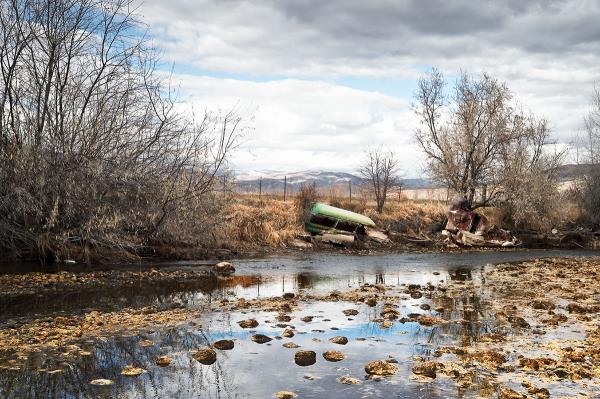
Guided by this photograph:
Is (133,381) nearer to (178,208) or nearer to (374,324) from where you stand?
(374,324)

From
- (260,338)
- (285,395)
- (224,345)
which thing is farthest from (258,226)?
(285,395)

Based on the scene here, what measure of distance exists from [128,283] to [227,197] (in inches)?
382

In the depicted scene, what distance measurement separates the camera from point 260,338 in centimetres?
951

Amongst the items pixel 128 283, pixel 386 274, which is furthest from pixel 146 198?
pixel 386 274

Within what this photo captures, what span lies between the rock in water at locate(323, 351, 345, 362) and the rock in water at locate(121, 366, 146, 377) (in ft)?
8.52

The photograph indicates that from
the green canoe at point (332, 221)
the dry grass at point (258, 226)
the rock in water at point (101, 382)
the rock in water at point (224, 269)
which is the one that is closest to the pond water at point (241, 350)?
the rock in water at point (101, 382)

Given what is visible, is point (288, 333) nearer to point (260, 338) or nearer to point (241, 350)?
point (260, 338)

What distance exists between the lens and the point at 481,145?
33.9 m

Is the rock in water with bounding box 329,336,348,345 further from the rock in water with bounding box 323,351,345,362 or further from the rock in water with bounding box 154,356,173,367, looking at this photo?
the rock in water with bounding box 154,356,173,367

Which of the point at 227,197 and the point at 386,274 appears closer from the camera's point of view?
the point at 386,274

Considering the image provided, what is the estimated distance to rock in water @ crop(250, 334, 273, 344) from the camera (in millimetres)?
9414

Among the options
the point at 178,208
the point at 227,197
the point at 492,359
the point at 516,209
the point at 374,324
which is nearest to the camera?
the point at 492,359

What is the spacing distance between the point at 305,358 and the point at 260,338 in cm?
138

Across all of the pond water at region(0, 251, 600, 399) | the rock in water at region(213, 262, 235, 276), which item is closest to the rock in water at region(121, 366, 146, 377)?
the pond water at region(0, 251, 600, 399)
